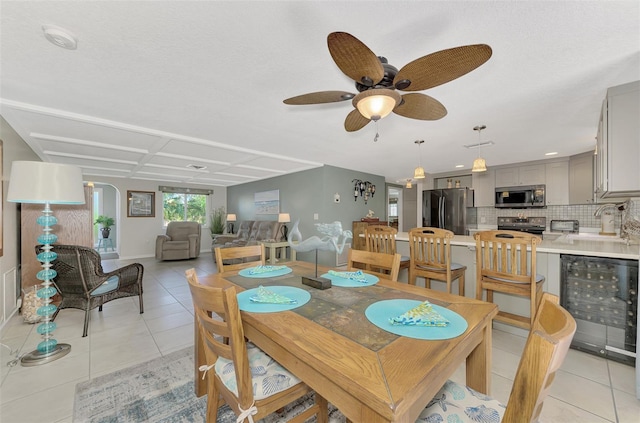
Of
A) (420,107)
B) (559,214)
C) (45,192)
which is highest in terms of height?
(420,107)

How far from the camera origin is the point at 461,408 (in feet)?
3.01

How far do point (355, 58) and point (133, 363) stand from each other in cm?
275

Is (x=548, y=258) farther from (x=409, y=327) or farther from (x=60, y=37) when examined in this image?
(x=60, y=37)

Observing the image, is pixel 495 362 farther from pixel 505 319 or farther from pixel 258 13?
pixel 258 13

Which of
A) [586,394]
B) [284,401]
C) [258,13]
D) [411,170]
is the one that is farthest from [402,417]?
[411,170]

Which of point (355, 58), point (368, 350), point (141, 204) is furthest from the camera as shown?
point (141, 204)

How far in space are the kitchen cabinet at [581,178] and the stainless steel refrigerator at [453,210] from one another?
1.68 m

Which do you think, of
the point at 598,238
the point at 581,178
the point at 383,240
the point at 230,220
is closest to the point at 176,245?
the point at 230,220

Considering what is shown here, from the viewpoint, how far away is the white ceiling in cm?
135

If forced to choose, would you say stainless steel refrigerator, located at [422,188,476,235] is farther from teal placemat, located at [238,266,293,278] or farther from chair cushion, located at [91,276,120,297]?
chair cushion, located at [91,276,120,297]

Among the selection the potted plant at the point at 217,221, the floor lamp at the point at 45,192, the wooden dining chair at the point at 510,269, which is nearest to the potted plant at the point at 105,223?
the potted plant at the point at 217,221

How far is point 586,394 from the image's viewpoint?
164cm

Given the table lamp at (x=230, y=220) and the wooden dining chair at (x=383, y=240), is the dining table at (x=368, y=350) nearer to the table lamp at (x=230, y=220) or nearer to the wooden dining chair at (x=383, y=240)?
the wooden dining chair at (x=383, y=240)

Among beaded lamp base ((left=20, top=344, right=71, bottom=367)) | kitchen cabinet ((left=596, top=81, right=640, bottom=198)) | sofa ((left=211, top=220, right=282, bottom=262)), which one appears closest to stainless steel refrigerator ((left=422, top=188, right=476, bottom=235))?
kitchen cabinet ((left=596, top=81, right=640, bottom=198))
